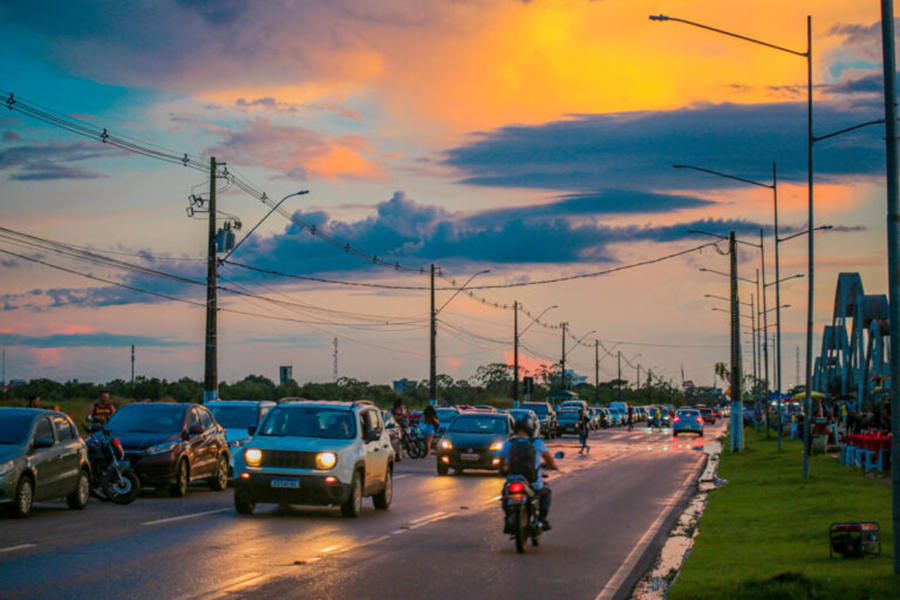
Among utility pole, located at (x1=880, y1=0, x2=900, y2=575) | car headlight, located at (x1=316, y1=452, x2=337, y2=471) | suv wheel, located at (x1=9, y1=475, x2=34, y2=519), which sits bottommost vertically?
suv wheel, located at (x1=9, y1=475, x2=34, y2=519)

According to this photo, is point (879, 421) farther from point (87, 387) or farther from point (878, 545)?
point (87, 387)

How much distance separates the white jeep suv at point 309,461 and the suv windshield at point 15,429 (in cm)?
322

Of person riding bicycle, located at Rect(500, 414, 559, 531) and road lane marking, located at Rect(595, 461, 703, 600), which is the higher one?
person riding bicycle, located at Rect(500, 414, 559, 531)

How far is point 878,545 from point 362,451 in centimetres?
891

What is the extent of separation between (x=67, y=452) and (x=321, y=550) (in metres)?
6.57

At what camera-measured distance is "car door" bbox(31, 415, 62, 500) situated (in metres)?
18.4

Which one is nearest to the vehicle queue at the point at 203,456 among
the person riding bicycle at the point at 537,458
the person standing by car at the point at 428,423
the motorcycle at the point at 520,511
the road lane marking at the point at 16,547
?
the road lane marking at the point at 16,547

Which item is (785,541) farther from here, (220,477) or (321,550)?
(220,477)

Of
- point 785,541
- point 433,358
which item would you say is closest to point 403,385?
point 433,358

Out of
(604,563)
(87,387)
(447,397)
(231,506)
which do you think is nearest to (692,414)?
(87,387)

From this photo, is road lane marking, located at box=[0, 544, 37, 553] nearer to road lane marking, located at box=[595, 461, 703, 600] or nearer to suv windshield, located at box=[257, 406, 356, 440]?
suv windshield, located at box=[257, 406, 356, 440]

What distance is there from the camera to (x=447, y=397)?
15112cm

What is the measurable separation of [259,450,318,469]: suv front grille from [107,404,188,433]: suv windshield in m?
4.51

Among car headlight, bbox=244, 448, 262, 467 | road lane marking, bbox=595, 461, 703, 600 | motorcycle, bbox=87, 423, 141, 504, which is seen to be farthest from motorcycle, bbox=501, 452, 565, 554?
motorcycle, bbox=87, 423, 141, 504
